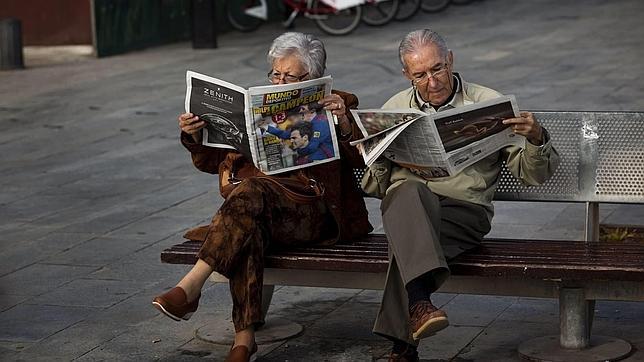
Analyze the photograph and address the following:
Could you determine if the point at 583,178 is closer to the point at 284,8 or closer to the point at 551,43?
the point at 551,43

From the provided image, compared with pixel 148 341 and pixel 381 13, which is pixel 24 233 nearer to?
pixel 148 341

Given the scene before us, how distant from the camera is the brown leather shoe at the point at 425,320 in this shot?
470cm

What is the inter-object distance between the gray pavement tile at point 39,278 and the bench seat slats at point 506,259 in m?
1.32

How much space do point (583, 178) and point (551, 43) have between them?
10733 millimetres

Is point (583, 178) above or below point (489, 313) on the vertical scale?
above

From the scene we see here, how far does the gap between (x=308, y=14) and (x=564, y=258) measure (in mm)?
13623

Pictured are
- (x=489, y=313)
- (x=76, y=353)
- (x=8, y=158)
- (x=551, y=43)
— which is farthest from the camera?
(x=551, y=43)

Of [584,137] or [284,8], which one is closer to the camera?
[584,137]

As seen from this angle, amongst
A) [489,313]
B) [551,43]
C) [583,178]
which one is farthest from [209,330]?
[551,43]

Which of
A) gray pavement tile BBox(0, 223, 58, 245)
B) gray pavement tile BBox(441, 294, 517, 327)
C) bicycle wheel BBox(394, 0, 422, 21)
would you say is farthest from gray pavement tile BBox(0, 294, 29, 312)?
bicycle wheel BBox(394, 0, 422, 21)

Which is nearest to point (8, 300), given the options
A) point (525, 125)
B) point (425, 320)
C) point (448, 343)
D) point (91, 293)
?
point (91, 293)

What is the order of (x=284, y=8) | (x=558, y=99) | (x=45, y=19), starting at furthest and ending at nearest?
1. (x=284, y=8)
2. (x=45, y=19)
3. (x=558, y=99)

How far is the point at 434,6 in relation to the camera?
2033 cm

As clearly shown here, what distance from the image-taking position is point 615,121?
5.57 meters
